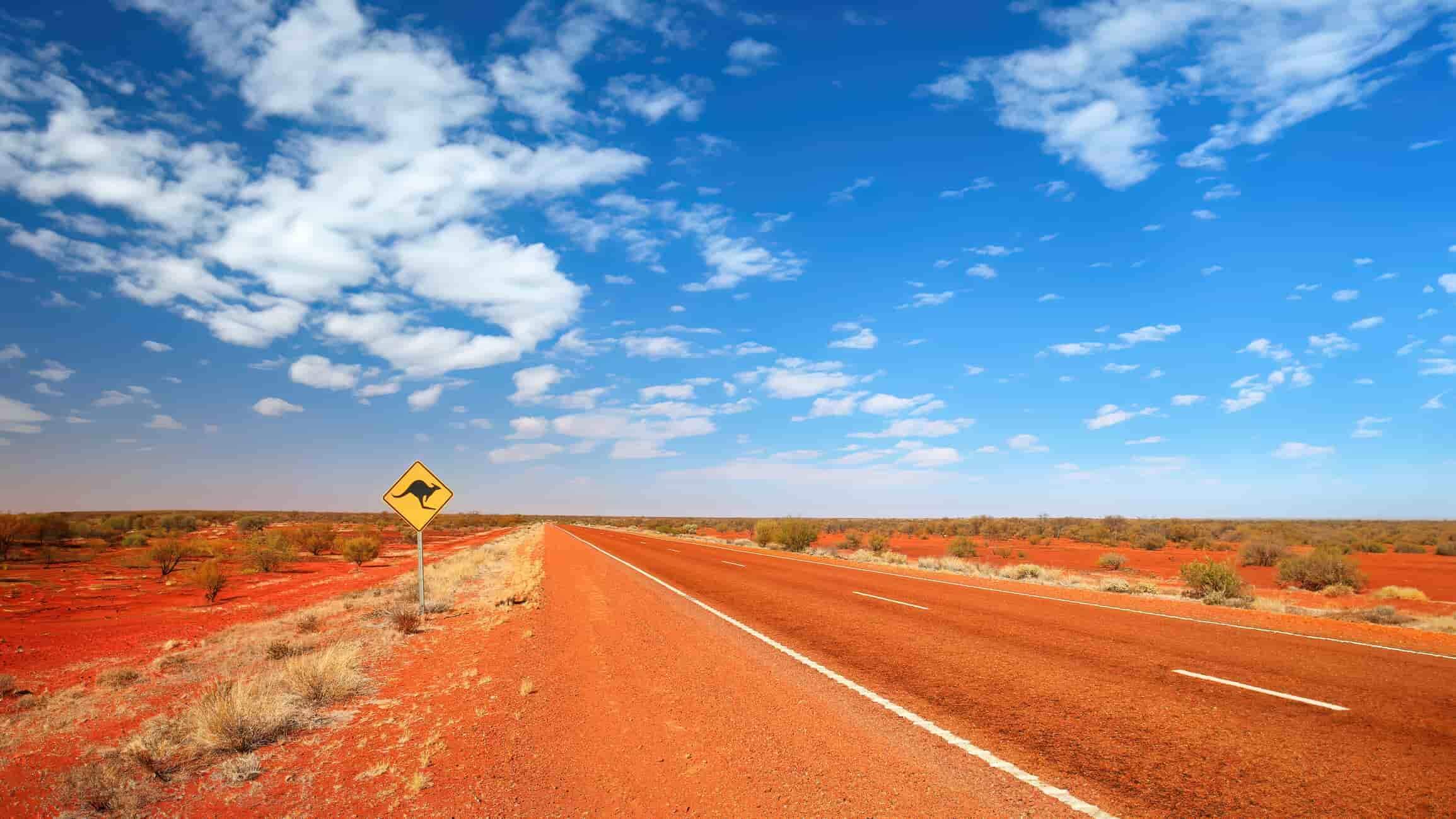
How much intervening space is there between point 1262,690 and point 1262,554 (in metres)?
30.0

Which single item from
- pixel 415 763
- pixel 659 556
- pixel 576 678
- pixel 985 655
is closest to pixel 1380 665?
pixel 985 655

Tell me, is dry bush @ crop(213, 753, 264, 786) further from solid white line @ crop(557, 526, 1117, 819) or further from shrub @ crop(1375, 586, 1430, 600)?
shrub @ crop(1375, 586, 1430, 600)

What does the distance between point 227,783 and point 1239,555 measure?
126 feet

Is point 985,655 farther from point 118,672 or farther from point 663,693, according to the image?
point 118,672

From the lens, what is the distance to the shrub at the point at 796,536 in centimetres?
4003

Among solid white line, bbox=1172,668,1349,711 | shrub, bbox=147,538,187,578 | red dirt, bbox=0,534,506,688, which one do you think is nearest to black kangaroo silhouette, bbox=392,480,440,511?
red dirt, bbox=0,534,506,688

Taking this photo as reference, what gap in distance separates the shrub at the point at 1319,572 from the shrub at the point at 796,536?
22.5 metres

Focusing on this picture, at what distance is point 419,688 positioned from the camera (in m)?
7.61

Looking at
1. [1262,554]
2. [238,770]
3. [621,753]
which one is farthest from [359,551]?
[1262,554]

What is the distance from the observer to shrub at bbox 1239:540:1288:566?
29.5 m

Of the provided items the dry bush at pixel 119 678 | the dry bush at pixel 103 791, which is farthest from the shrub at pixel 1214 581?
the dry bush at pixel 119 678

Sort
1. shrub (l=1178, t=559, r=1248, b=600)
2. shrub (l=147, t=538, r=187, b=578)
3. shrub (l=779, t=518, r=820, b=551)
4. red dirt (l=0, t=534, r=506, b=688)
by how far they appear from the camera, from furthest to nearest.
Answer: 1. shrub (l=779, t=518, r=820, b=551)
2. shrub (l=147, t=538, r=187, b=578)
3. shrub (l=1178, t=559, r=1248, b=600)
4. red dirt (l=0, t=534, r=506, b=688)

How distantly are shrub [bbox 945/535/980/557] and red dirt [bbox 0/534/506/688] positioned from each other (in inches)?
1150

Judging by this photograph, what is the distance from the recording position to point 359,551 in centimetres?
3275
